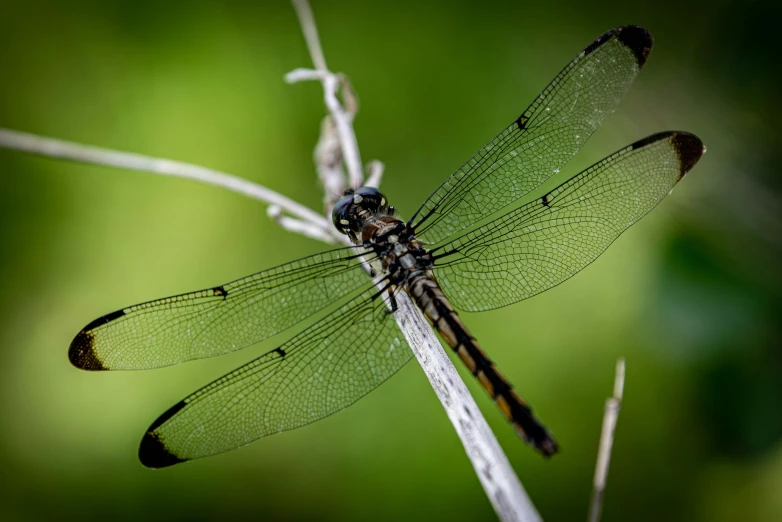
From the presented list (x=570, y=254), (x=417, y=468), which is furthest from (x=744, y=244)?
(x=417, y=468)

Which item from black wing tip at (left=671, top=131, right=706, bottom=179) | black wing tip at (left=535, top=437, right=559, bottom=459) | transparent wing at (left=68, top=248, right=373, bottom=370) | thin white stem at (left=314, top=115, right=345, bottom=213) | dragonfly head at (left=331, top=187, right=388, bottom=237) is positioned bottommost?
black wing tip at (left=535, top=437, right=559, bottom=459)

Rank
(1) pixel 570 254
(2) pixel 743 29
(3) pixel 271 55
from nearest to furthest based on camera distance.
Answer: (1) pixel 570 254 < (2) pixel 743 29 < (3) pixel 271 55

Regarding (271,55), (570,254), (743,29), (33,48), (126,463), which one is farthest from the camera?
(271,55)

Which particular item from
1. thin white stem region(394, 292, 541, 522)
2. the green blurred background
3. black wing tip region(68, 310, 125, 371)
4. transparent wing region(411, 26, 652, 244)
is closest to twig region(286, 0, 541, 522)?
thin white stem region(394, 292, 541, 522)

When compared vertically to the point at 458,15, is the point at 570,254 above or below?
below

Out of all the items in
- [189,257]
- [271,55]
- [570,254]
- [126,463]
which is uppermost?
[271,55]

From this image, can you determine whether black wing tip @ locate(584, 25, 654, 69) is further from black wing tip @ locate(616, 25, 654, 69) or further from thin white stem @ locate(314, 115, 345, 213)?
thin white stem @ locate(314, 115, 345, 213)

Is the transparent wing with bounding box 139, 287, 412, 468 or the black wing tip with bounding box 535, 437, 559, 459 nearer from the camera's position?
the black wing tip with bounding box 535, 437, 559, 459

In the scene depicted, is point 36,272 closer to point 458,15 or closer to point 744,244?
point 458,15
